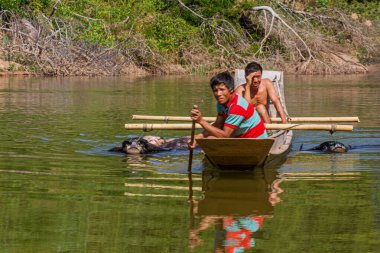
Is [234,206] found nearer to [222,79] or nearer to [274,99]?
[222,79]

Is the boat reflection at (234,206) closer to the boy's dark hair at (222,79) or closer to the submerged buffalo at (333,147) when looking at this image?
the boy's dark hair at (222,79)

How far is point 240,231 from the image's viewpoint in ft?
22.2

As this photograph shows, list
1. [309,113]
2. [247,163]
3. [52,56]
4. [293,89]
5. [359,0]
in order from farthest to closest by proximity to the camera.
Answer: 1. [359,0]
2. [52,56]
3. [293,89]
4. [309,113]
5. [247,163]

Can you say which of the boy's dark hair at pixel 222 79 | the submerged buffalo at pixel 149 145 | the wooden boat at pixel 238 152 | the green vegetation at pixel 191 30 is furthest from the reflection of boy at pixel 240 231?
the green vegetation at pixel 191 30

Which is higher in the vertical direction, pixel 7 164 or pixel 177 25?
pixel 177 25

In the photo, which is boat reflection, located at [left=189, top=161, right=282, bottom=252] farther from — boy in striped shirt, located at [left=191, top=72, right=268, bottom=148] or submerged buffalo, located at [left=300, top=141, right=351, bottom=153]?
submerged buffalo, located at [left=300, top=141, right=351, bottom=153]

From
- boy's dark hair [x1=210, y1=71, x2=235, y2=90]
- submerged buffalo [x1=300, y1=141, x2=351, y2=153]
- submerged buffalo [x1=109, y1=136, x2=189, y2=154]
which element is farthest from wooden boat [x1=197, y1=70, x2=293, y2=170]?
submerged buffalo [x1=109, y1=136, x2=189, y2=154]

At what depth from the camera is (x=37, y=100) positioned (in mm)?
18688

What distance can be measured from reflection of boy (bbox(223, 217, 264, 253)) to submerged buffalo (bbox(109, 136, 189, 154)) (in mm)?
4326

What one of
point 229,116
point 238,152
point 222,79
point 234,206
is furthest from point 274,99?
point 234,206

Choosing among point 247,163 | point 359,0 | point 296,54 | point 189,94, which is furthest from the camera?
point 359,0

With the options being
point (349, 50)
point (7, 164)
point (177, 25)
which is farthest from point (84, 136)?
point (349, 50)

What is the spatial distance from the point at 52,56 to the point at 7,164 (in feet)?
51.6

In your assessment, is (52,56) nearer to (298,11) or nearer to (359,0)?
(298,11)
